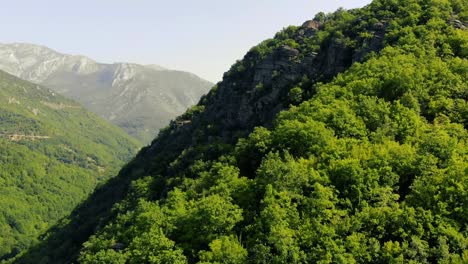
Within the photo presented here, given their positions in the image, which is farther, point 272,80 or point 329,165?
point 272,80

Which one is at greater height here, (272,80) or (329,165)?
(272,80)

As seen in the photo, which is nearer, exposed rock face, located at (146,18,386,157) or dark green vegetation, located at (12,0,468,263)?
dark green vegetation, located at (12,0,468,263)

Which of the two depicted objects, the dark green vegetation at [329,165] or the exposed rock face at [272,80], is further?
the exposed rock face at [272,80]

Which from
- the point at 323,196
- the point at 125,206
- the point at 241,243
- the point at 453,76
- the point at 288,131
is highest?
the point at 453,76

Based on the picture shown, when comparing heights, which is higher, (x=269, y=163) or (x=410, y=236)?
(x=269, y=163)

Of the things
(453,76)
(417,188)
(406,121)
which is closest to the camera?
(417,188)

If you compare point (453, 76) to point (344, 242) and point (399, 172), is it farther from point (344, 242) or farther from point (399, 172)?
point (344, 242)

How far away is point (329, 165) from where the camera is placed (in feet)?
233

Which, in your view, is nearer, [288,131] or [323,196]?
[323,196]

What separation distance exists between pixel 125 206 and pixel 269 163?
2035 inches

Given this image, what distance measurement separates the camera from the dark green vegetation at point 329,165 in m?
57.9

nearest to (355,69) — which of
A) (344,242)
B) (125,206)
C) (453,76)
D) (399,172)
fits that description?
(453,76)

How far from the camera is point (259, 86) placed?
12294 cm

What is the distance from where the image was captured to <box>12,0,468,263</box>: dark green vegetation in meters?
57.9
